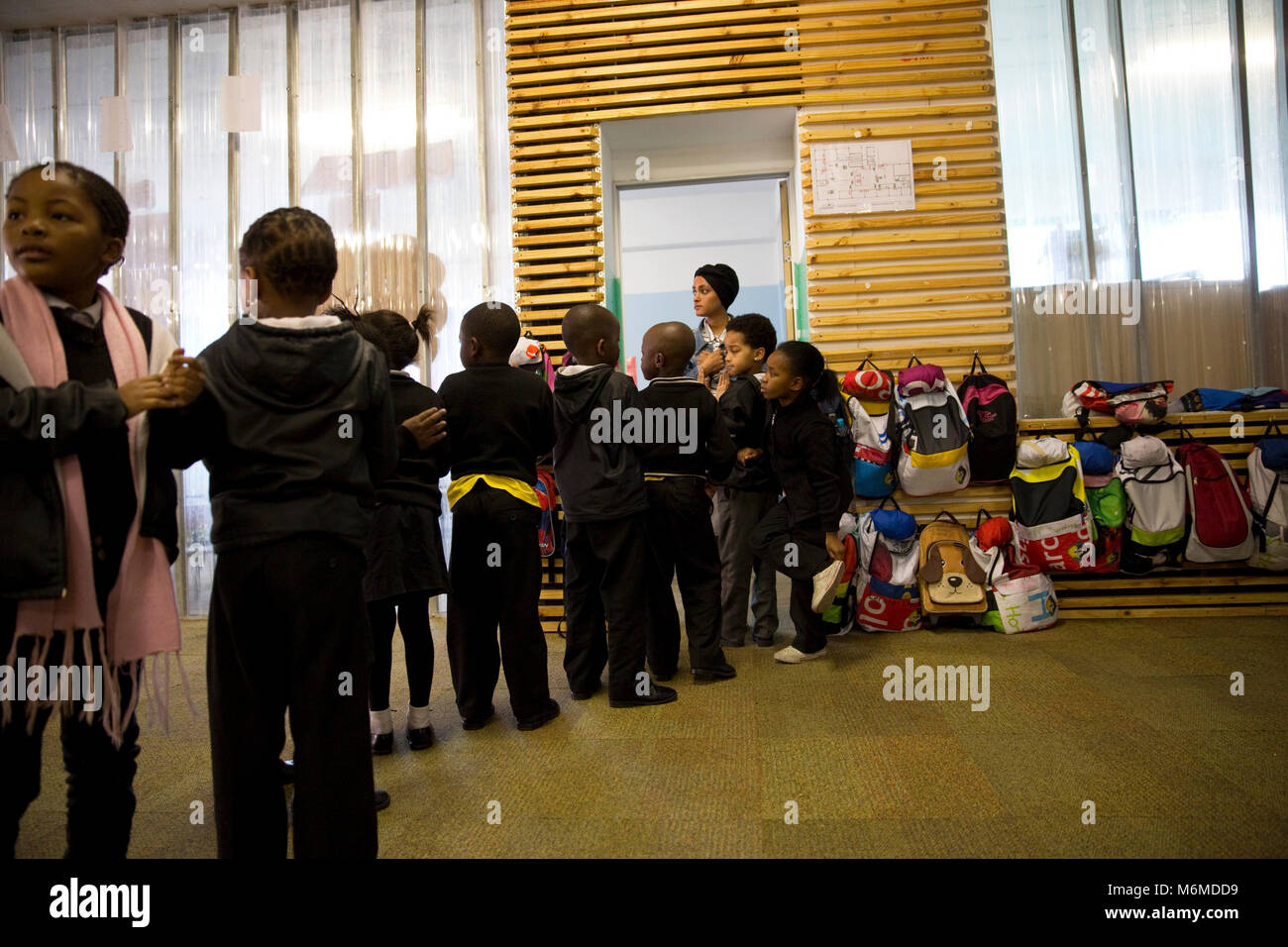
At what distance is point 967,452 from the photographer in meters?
4.87

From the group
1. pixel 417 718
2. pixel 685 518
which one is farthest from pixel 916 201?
pixel 417 718

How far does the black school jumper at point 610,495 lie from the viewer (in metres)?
3.48

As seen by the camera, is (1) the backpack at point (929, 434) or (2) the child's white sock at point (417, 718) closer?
(2) the child's white sock at point (417, 718)

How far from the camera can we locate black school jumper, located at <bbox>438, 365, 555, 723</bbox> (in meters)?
3.16

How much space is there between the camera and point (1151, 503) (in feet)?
15.5

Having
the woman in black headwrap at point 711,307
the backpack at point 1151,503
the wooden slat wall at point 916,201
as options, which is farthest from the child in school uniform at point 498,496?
the backpack at point 1151,503

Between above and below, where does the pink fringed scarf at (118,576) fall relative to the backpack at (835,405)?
below

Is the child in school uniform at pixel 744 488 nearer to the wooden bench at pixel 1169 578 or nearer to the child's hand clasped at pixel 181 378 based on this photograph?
the wooden bench at pixel 1169 578

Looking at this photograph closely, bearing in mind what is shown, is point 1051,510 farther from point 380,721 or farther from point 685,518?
point 380,721

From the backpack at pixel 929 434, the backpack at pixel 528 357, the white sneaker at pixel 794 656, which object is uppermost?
the backpack at pixel 528 357

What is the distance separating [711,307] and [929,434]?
1419mm

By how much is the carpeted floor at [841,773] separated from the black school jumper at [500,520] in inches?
14.3

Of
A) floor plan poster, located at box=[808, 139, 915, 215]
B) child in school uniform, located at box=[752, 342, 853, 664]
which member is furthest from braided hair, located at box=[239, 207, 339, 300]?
floor plan poster, located at box=[808, 139, 915, 215]
